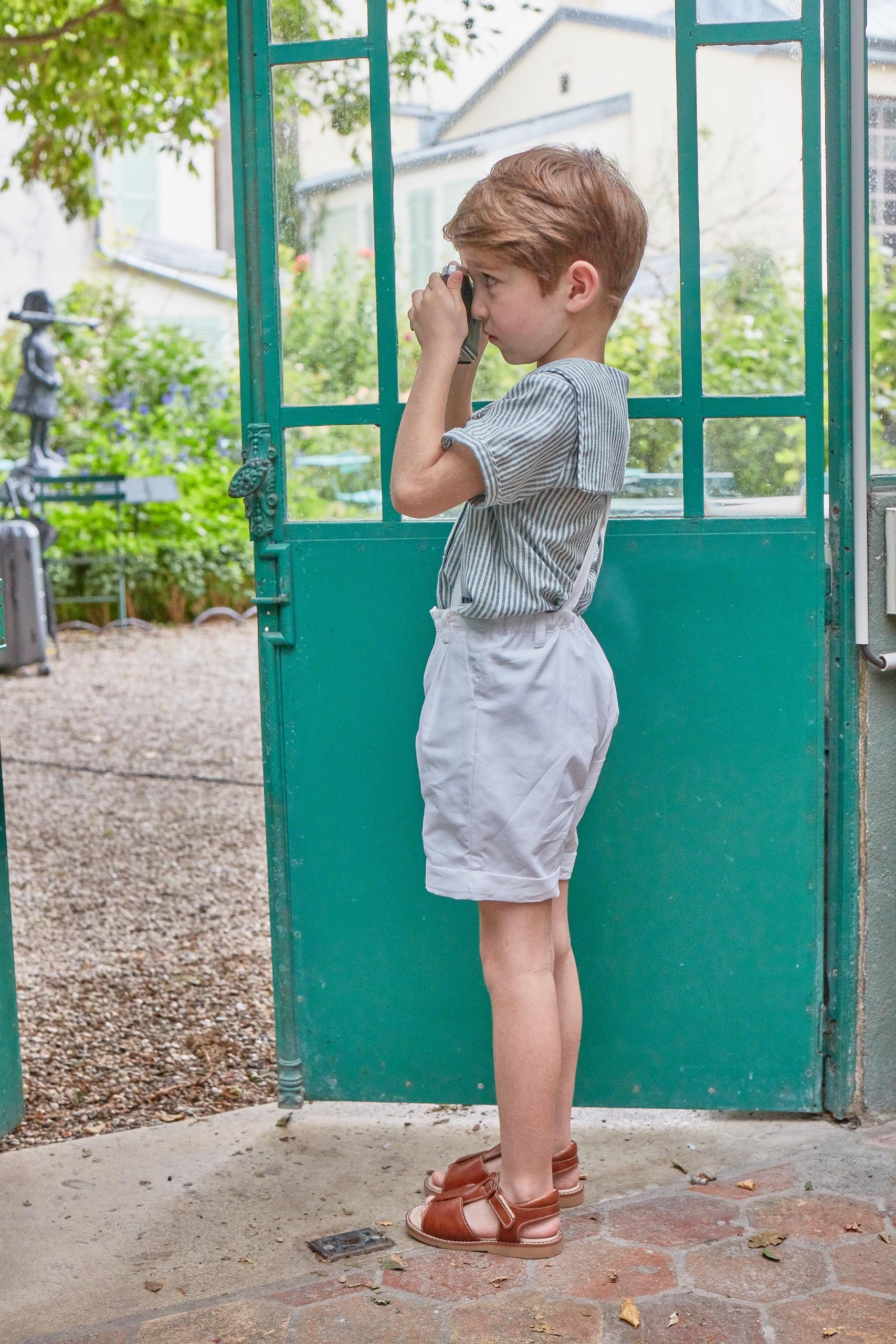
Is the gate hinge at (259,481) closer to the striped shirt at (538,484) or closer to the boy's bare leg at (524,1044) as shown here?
the striped shirt at (538,484)

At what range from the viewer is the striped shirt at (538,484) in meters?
2.12

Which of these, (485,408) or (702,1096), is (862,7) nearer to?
(485,408)

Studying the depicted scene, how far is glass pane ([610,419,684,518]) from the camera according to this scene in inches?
107

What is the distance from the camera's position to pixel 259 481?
2.71 metres

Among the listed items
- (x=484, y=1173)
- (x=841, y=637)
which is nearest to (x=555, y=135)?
(x=841, y=637)

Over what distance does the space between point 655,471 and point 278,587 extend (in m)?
0.75

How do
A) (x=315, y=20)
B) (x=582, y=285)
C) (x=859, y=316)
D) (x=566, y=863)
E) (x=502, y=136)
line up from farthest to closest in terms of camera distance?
A: (x=502, y=136) → (x=315, y=20) → (x=859, y=316) → (x=566, y=863) → (x=582, y=285)

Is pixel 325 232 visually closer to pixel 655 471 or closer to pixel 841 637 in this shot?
pixel 655 471

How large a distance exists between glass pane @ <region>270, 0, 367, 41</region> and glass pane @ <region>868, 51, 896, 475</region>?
3.04 feet

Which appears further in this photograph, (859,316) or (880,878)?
(880,878)

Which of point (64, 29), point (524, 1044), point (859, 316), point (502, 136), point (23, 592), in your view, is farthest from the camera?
point (23, 592)

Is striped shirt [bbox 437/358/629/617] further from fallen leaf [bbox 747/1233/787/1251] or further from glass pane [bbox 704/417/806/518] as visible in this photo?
fallen leaf [bbox 747/1233/787/1251]

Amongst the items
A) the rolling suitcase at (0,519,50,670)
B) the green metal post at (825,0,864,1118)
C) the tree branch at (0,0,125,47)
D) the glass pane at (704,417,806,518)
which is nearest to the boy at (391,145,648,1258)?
the glass pane at (704,417,806,518)

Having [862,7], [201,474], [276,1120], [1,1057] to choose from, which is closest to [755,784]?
[276,1120]
